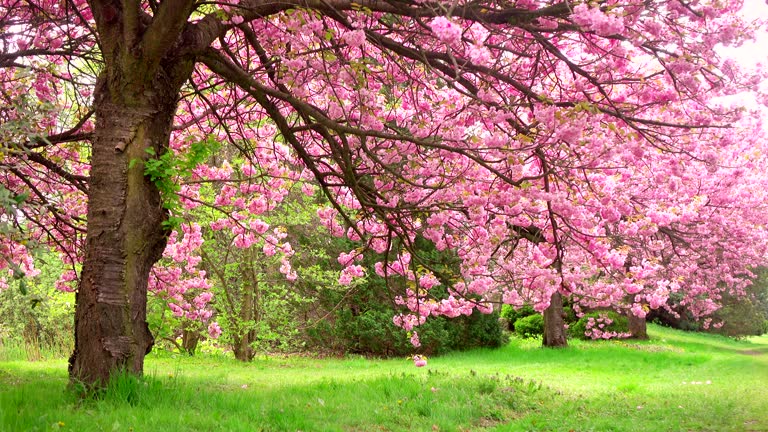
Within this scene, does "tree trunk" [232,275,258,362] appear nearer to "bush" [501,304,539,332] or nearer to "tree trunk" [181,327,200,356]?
"tree trunk" [181,327,200,356]

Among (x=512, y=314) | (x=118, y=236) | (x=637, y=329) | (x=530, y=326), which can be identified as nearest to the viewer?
(x=118, y=236)

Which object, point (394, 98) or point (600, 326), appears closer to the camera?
point (394, 98)

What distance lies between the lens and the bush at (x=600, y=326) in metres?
20.2

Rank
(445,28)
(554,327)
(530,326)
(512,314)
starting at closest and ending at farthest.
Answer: (445,28)
(554,327)
(530,326)
(512,314)

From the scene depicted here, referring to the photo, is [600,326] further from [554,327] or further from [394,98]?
[394,98]

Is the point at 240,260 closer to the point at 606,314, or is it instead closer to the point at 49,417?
the point at 49,417

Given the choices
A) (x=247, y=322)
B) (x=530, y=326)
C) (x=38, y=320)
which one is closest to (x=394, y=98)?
(x=247, y=322)

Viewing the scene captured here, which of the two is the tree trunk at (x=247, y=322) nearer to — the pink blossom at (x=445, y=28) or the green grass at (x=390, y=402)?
the green grass at (x=390, y=402)

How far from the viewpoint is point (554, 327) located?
18.1 metres

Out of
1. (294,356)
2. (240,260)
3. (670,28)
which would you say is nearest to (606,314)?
(294,356)

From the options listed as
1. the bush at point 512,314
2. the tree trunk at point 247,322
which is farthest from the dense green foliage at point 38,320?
the bush at point 512,314

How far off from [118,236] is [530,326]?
65.9ft

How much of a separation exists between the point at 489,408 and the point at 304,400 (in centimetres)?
211

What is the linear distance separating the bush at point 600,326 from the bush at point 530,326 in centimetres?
119
